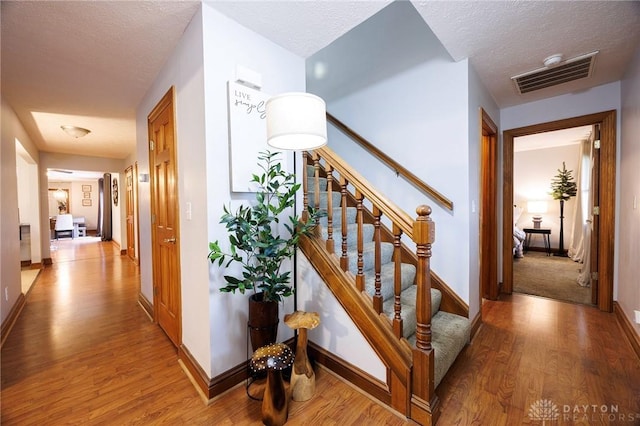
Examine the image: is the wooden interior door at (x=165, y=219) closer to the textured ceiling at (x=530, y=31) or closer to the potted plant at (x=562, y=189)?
the textured ceiling at (x=530, y=31)

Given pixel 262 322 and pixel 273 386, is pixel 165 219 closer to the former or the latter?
pixel 262 322

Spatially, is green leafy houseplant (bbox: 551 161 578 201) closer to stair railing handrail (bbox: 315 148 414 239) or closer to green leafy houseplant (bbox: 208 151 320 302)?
stair railing handrail (bbox: 315 148 414 239)

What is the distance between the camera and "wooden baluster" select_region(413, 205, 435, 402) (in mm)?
1364

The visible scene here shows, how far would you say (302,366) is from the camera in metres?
1.62

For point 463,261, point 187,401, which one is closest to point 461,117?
point 463,261

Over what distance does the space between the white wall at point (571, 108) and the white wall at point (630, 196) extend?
10 centimetres

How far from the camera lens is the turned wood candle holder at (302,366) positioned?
155cm

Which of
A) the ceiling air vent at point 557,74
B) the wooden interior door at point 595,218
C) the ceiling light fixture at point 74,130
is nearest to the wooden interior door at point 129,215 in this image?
the ceiling light fixture at point 74,130

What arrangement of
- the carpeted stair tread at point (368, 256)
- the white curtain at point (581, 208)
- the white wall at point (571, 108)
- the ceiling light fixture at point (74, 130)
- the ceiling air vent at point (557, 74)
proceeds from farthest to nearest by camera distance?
1. the white curtain at point (581, 208)
2. the ceiling light fixture at point (74, 130)
3. the white wall at point (571, 108)
4. the ceiling air vent at point (557, 74)
5. the carpeted stair tread at point (368, 256)

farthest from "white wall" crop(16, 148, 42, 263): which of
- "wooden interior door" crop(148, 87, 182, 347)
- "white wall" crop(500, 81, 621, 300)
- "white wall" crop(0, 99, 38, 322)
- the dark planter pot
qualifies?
"white wall" crop(500, 81, 621, 300)

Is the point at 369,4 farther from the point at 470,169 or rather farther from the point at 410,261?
the point at 410,261

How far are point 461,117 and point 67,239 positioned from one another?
12.1m

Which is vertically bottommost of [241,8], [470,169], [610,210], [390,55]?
[610,210]

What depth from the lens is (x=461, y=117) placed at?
213cm
